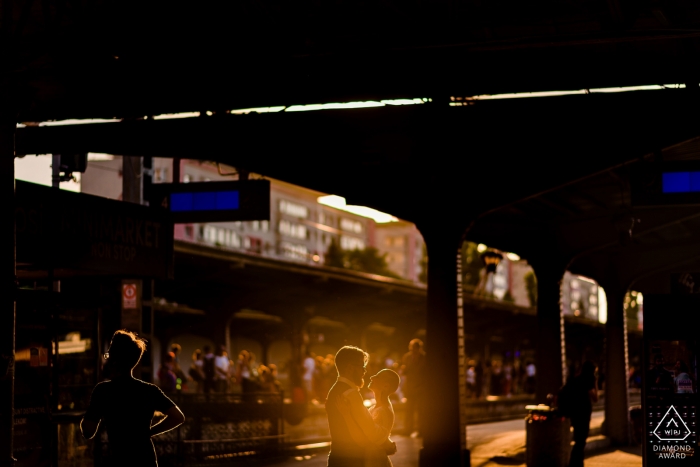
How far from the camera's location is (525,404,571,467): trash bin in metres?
16.2

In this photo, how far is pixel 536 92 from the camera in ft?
46.2

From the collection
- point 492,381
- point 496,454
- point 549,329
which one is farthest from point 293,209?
point 496,454

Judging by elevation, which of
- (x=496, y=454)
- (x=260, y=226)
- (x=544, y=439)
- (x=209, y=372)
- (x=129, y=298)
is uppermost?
(x=260, y=226)

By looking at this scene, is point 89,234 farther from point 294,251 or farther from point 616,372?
point 294,251

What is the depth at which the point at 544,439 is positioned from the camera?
16.3 metres

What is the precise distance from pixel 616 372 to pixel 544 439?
8.51m

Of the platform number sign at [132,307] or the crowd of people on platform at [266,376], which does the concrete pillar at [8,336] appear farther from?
the platform number sign at [132,307]

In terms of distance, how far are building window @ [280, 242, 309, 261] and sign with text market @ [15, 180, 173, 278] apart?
114m

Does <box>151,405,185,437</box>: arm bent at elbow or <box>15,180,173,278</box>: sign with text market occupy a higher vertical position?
<box>15,180,173,278</box>: sign with text market

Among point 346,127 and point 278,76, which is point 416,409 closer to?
point 346,127

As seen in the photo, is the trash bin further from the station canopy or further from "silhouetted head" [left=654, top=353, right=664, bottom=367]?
"silhouetted head" [left=654, top=353, right=664, bottom=367]

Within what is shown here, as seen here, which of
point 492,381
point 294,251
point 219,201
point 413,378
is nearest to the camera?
point 219,201

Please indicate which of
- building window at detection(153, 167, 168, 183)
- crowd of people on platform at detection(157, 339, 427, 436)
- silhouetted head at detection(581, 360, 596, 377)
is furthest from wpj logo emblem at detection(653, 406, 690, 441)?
building window at detection(153, 167, 168, 183)

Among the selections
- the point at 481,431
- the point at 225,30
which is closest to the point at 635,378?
the point at 481,431
